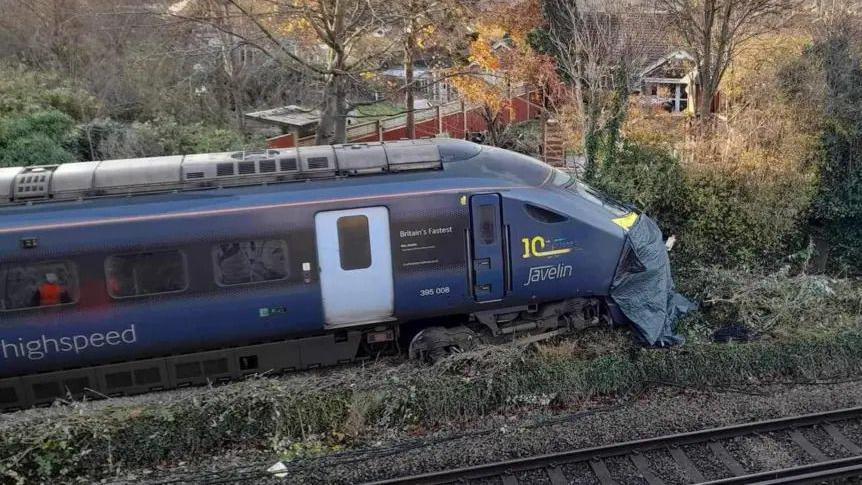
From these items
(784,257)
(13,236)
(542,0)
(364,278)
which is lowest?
(784,257)

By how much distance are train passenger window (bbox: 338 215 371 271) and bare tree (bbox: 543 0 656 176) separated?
6.89m

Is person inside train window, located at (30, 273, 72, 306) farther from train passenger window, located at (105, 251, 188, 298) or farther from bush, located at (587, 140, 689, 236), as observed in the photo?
bush, located at (587, 140, 689, 236)

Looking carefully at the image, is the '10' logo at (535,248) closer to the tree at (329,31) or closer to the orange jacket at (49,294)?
the tree at (329,31)

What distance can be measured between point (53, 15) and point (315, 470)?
19029 mm

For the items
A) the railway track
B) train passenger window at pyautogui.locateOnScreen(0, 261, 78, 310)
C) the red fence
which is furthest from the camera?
the red fence

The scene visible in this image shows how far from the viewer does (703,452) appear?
8.84 meters

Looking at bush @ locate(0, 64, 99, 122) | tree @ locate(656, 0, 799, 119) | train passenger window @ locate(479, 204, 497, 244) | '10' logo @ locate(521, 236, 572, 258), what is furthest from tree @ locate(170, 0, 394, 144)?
tree @ locate(656, 0, 799, 119)

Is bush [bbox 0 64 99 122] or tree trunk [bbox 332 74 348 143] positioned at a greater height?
bush [bbox 0 64 99 122]

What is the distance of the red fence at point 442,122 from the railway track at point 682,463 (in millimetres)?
13164

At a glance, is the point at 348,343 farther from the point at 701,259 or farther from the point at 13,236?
the point at 701,259

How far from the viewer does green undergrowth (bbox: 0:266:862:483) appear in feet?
27.9

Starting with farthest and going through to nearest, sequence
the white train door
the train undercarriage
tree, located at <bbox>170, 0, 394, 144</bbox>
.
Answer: tree, located at <bbox>170, 0, 394, 144</bbox> < the white train door < the train undercarriage

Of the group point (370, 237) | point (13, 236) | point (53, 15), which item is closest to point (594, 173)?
point (370, 237)

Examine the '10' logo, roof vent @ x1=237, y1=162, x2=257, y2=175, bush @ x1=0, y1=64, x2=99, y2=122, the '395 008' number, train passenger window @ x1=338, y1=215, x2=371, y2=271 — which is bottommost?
the '395 008' number
